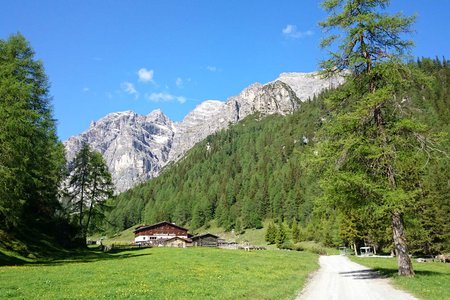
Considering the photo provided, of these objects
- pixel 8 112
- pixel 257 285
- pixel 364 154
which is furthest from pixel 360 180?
pixel 8 112

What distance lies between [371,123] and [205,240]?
7782cm

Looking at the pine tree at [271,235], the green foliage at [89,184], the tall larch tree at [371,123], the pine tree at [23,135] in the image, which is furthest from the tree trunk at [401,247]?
the pine tree at [271,235]

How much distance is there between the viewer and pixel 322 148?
2431cm

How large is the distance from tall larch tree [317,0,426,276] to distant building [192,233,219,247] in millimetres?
74605

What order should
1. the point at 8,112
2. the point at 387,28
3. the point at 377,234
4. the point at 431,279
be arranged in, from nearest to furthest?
the point at 431,279 < the point at 387,28 < the point at 8,112 < the point at 377,234

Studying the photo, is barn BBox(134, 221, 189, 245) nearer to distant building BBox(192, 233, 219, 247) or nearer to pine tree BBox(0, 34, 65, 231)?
distant building BBox(192, 233, 219, 247)

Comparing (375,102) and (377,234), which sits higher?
(375,102)

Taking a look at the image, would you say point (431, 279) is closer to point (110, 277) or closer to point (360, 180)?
point (360, 180)

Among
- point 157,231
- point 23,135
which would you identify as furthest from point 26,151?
point 157,231

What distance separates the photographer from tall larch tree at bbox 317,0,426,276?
22344 millimetres

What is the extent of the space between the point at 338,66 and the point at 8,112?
87.8 feet

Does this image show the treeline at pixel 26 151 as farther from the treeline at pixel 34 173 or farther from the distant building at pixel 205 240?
the distant building at pixel 205 240

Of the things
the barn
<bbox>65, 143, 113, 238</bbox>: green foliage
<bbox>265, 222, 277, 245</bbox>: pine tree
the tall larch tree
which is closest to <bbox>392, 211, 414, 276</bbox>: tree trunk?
the tall larch tree

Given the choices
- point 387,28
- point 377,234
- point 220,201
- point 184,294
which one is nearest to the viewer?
point 184,294
